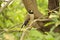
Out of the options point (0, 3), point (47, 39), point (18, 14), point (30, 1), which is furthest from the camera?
point (18, 14)

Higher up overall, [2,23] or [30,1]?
[30,1]

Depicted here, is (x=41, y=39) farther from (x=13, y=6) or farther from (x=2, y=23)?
(x=13, y=6)

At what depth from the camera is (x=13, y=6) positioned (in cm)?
347

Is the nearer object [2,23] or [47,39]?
[47,39]

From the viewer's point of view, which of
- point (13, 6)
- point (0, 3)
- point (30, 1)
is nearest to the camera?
point (30, 1)

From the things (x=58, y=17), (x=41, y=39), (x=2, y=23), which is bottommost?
(x=2, y=23)

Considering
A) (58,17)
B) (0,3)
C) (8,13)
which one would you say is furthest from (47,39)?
(8,13)

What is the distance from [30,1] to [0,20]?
1000 millimetres

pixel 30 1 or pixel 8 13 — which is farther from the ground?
pixel 30 1

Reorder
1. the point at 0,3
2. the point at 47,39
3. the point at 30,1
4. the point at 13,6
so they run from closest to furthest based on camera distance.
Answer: the point at 47,39
the point at 30,1
the point at 0,3
the point at 13,6

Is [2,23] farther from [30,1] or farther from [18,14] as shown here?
[30,1]

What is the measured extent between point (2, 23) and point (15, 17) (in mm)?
261

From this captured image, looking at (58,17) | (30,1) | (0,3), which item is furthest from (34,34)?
(0,3)

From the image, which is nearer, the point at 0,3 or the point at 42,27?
the point at 42,27
